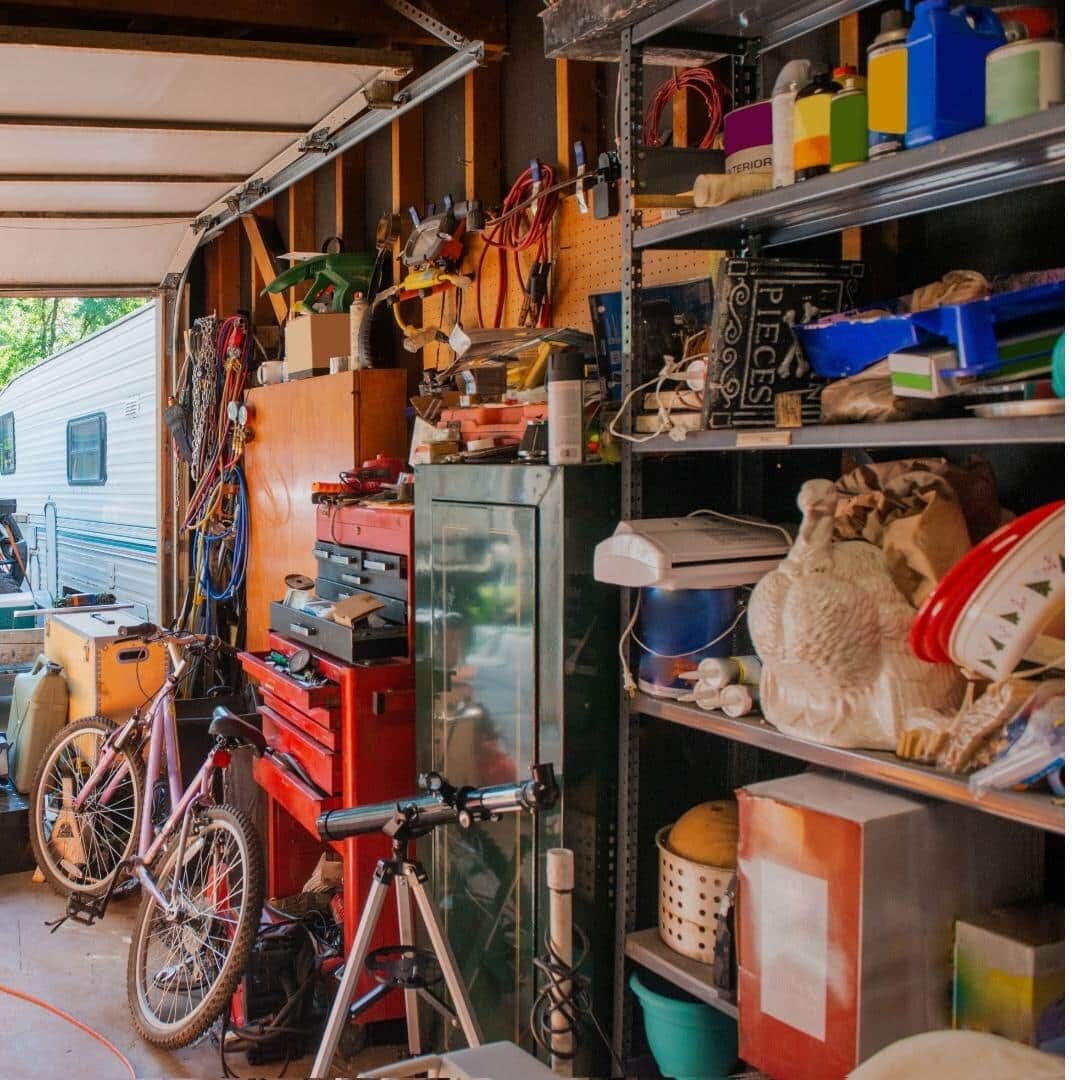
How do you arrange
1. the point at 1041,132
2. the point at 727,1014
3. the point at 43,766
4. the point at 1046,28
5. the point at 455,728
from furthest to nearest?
the point at 43,766 < the point at 455,728 < the point at 727,1014 < the point at 1046,28 < the point at 1041,132

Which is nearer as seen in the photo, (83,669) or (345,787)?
(345,787)

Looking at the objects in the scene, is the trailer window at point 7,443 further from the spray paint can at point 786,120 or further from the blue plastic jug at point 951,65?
the blue plastic jug at point 951,65

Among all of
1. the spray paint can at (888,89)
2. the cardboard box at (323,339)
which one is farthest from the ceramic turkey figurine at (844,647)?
the cardboard box at (323,339)

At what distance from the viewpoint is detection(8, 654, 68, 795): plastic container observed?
17.3ft

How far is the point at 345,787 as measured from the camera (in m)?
3.33

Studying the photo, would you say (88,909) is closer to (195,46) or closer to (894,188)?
(195,46)

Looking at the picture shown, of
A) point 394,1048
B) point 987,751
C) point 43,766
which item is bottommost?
point 394,1048

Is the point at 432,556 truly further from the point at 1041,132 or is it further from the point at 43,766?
the point at 43,766

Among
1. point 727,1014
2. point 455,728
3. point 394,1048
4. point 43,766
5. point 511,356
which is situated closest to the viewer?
point 727,1014

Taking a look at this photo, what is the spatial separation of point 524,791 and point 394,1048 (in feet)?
5.28

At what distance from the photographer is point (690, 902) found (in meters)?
2.37

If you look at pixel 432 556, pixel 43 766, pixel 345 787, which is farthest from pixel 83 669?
pixel 432 556

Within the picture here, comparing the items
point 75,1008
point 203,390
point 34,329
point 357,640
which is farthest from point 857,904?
point 34,329

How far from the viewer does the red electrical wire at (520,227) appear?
3.47m
